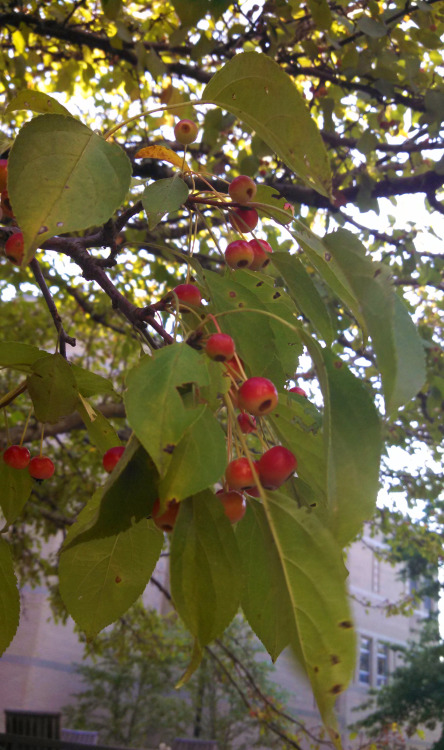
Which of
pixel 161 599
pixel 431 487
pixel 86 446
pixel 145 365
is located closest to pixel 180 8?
pixel 145 365

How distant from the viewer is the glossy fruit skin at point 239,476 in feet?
1.52

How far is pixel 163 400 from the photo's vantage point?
39 centimetres

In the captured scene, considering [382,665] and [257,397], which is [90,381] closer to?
[257,397]

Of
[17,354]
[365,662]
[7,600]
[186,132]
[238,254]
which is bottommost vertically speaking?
[7,600]

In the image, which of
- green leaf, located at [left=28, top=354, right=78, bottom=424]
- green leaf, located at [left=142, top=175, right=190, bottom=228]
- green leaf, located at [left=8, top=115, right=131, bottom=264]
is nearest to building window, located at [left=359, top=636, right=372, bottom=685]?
green leaf, located at [left=28, top=354, right=78, bottom=424]

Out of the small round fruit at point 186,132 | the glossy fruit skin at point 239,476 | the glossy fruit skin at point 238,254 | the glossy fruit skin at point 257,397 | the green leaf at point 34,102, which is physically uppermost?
the small round fruit at point 186,132

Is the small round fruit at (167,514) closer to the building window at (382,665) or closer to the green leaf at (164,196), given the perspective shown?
the green leaf at (164,196)

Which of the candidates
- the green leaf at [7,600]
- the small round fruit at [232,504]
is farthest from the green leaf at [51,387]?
the small round fruit at [232,504]

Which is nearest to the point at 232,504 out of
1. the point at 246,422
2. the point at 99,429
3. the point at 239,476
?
the point at 239,476

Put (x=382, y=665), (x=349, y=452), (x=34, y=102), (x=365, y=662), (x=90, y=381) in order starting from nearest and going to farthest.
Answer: (x=349, y=452), (x=34, y=102), (x=90, y=381), (x=365, y=662), (x=382, y=665)

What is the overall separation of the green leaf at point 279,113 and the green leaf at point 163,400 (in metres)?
0.21

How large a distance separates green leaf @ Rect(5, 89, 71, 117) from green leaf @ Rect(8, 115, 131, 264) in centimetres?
12

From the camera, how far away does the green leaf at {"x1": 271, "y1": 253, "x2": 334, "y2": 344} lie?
0.51 m

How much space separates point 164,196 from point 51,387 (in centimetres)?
21
